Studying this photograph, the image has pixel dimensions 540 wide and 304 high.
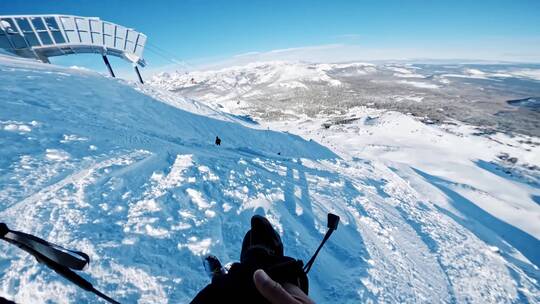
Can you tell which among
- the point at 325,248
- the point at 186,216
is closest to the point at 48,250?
the point at 186,216

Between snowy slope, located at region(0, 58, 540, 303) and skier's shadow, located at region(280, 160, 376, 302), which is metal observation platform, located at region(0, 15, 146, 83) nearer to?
snowy slope, located at region(0, 58, 540, 303)

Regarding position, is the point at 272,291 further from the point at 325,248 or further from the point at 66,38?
the point at 66,38

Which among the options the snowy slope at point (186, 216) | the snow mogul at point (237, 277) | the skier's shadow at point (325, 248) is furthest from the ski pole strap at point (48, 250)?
the skier's shadow at point (325, 248)

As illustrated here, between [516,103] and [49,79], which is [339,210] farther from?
[516,103]

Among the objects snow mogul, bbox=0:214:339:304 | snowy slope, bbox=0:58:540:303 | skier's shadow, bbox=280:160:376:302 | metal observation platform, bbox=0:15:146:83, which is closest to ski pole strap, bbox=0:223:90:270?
snow mogul, bbox=0:214:339:304

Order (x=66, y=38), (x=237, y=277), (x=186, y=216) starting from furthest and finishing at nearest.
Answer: (x=66, y=38), (x=186, y=216), (x=237, y=277)
